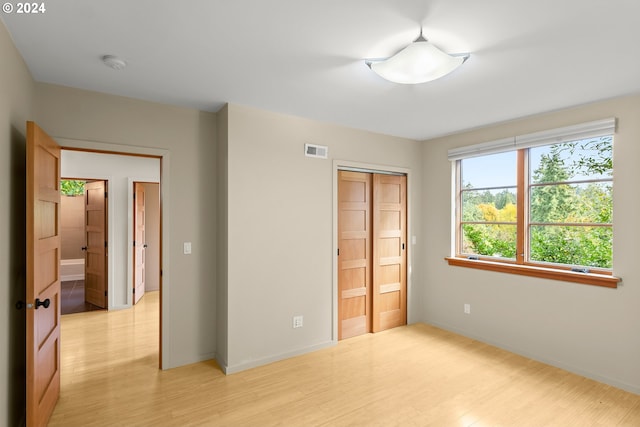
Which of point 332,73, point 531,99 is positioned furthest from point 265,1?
point 531,99

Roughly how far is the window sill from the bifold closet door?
0.80 meters

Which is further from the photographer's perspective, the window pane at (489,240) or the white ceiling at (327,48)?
the window pane at (489,240)

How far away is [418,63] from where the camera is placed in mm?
2031

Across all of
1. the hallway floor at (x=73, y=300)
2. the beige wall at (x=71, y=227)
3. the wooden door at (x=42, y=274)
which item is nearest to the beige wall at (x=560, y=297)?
the wooden door at (x=42, y=274)

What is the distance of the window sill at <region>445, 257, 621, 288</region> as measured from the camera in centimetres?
→ 297

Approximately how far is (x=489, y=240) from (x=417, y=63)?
9.22 ft

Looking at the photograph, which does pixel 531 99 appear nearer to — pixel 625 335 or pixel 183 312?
pixel 625 335

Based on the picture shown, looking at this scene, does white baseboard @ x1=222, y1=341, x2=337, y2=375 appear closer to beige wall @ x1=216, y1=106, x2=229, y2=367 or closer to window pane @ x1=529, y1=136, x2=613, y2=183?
beige wall @ x1=216, y1=106, x2=229, y2=367

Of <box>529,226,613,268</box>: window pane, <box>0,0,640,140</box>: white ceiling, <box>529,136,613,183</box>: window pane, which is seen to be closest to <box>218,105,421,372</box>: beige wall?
<box>0,0,640,140</box>: white ceiling

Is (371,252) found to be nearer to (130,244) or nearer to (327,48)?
(327,48)

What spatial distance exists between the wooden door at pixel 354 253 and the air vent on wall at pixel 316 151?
13.9 inches

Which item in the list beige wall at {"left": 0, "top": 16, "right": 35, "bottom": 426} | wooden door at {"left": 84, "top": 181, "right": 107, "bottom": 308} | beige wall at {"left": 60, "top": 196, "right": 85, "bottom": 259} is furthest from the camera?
beige wall at {"left": 60, "top": 196, "right": 85, "bottom": 259}

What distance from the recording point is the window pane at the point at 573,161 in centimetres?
309

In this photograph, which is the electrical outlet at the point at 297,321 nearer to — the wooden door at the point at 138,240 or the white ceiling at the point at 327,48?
the white ceiling at the point at 327,48
